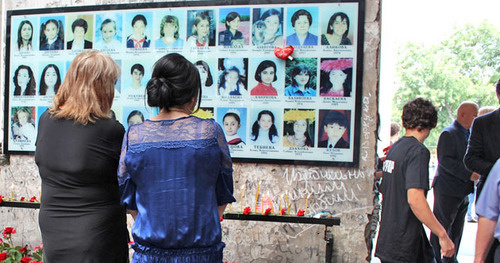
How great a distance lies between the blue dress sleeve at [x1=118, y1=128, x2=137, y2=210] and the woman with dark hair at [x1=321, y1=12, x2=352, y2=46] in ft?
7.18

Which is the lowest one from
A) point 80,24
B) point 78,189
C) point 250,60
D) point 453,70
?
point 78,189

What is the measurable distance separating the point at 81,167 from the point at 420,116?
6.81ft

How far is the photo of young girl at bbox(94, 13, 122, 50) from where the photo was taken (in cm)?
405

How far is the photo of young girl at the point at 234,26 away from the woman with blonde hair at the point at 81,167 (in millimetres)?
1723

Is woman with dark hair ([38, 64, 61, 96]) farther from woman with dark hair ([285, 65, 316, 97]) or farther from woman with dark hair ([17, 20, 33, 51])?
woman with dark hair ([285, 65, 316, 97])

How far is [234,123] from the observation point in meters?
3.80

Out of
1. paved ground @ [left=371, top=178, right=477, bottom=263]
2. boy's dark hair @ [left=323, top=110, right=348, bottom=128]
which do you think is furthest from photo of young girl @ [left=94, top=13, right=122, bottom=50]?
paved ground @ [left=371, top=178, right=477, bottom=263]

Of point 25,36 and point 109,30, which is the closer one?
point 109,30

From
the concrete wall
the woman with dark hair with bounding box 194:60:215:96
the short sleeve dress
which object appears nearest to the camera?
the short sleeve dress

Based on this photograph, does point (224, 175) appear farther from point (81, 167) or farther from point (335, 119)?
point (335, 119)

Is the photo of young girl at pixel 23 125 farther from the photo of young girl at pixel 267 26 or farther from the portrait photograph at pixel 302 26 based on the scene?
the portrait photograph at pixel 302 26

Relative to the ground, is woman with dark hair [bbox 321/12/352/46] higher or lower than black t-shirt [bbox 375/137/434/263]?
higher

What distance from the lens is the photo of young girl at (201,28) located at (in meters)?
3.85

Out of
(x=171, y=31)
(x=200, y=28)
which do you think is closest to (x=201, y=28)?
(x=200, y=28)
